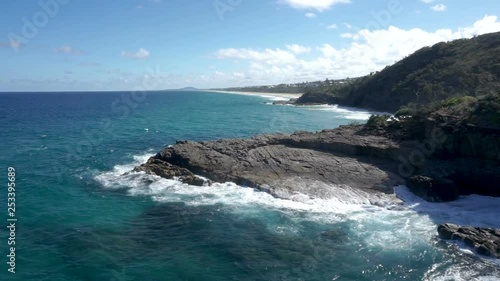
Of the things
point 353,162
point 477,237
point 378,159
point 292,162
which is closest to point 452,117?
point 378,159

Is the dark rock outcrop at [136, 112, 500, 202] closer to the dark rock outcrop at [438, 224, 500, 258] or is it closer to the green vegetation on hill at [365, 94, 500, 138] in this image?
the green vegetation on hill at [365, 94, 500, 138]

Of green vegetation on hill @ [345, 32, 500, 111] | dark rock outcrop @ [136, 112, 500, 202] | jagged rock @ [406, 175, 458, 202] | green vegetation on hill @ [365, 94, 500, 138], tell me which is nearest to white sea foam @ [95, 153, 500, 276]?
jagged rock @ [406, 175, 458, 202]

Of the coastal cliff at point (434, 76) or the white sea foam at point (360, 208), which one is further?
the coastal cliff at point (434, 76)

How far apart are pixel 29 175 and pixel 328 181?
1081 inches

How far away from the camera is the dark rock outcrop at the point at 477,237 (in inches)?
746

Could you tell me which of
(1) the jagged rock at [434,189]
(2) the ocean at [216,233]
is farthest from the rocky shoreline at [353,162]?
(2) the ocean at [216,233]

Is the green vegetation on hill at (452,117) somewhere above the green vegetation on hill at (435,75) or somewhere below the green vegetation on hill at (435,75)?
below

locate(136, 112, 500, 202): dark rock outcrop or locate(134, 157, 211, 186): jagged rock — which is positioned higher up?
locate(136, 112, 500, 202): dark rock outcrop

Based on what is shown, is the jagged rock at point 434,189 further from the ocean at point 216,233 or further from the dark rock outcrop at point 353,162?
the ocean at point 216,233

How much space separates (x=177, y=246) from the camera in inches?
805

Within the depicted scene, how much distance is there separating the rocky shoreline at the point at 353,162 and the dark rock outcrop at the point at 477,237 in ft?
19.0

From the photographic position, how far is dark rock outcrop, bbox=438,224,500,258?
62.2 feet

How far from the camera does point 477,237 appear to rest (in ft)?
65.8

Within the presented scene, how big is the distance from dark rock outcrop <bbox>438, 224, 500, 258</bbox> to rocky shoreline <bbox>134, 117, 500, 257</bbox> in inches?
228
